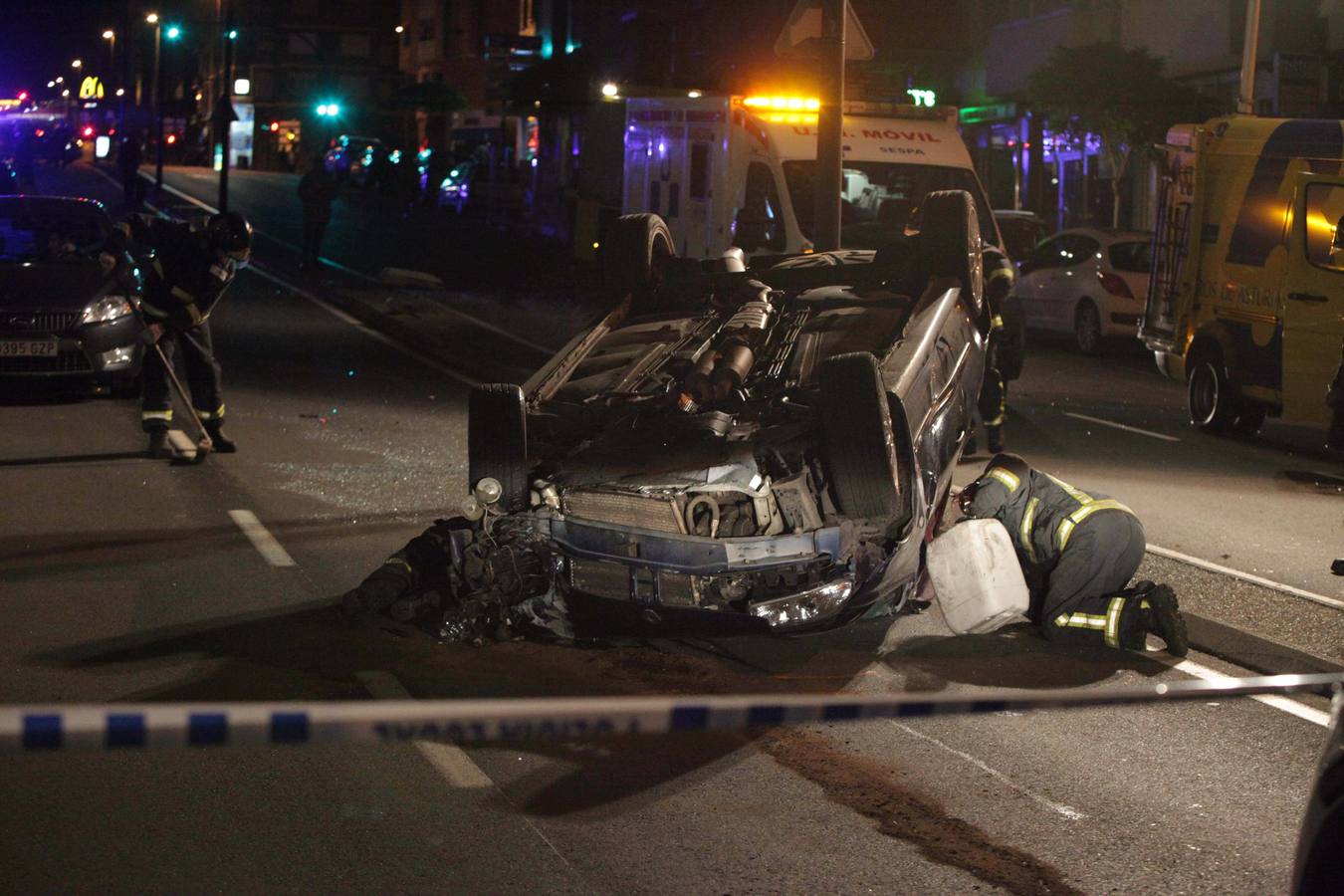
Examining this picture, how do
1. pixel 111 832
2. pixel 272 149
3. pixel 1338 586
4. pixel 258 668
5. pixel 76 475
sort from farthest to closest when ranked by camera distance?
1. pixel 272 149
2. pixel 76 475
3. pixel 1338 586
4. pixel 258 668
5. pixel 111 832

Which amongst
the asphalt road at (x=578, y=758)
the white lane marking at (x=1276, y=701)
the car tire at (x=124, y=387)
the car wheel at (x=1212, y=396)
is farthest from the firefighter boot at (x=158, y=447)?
the car wheel at (x=1212, y=396)

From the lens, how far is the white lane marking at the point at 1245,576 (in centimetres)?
797

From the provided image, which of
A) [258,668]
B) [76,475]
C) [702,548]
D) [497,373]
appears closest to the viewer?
[702,548]

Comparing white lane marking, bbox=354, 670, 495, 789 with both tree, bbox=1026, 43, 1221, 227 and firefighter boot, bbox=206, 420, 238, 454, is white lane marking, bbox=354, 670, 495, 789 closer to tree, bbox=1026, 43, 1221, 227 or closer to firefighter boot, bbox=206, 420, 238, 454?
firefighter boot, bbox=206, 420, 238, 454

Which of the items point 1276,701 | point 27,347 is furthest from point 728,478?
point 27,347

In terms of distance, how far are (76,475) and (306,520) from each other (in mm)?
2132

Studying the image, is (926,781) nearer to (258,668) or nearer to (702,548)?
(702,548)

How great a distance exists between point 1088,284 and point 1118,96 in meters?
8.84

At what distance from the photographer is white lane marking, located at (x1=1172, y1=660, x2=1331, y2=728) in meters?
6.14

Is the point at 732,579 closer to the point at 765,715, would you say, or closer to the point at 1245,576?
the point at 765,715

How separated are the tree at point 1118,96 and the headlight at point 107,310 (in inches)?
759

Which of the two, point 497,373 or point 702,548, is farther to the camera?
point 497,373

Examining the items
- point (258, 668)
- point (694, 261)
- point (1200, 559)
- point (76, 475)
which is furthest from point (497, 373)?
point (258, 668)

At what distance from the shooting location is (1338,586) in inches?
331
